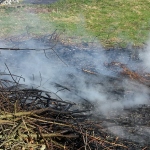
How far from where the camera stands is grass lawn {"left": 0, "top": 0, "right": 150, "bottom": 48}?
910 cm

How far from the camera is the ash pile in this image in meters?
2.72

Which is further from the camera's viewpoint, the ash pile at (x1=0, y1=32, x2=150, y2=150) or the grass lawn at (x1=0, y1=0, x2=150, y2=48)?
the grass lawn at (x1=0, y1=0, x2=150, y2=48)

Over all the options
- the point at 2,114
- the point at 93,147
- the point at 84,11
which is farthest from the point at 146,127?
the point at 84,11

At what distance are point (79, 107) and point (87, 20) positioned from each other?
300 inches

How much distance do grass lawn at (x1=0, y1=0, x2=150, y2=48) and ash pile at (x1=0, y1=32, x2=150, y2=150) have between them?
1524 mm

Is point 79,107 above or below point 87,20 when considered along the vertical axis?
below

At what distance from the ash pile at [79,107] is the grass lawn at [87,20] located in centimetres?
152

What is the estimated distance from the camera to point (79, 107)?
4.57 m

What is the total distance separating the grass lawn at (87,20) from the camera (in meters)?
9.10

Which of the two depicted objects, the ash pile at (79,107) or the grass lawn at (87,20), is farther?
the grass lawn at (87,20)

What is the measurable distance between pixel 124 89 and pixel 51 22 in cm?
664

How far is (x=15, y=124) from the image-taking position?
265 centimetres

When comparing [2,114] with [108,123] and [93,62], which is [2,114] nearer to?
[108,123]

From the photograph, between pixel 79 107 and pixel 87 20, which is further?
pixel 87 20
